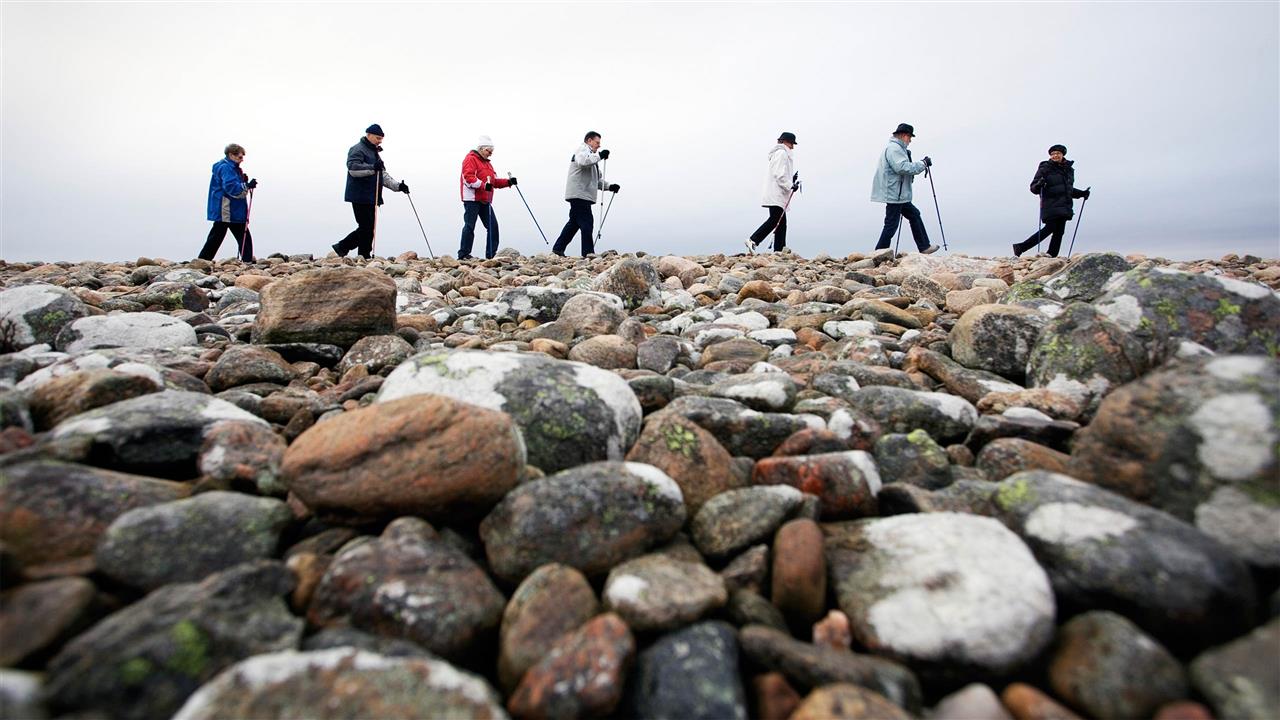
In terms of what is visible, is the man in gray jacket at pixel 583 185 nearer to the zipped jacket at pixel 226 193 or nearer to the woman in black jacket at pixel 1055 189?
the zipped jacket at pixel 226 193

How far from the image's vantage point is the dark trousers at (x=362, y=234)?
13453mm

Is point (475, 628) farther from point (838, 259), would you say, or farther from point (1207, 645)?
point (838, 259)

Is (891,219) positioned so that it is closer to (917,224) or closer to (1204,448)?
(917,224)

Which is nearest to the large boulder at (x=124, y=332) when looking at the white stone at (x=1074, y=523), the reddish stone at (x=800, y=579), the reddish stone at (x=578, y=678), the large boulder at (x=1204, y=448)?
the reddish stone at (x=578, y=678)

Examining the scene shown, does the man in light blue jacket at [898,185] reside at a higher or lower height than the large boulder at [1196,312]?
higher

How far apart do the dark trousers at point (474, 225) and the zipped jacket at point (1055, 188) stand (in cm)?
1215

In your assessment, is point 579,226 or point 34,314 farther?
point 579,226

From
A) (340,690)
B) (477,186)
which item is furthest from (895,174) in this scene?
(340,690)

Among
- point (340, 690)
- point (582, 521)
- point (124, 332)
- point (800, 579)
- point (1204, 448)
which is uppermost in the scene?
point (1204, 448)

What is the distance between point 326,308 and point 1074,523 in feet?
16.6

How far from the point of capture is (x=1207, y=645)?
1.95 meters

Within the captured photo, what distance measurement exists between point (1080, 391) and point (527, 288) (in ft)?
17.5

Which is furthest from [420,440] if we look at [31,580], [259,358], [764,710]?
[259,358]

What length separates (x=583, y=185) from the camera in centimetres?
1370
